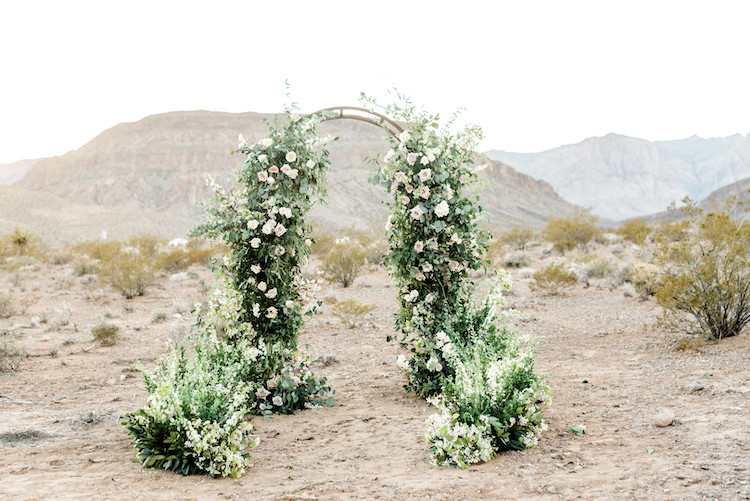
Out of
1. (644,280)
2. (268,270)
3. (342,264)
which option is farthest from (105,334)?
(644,280)

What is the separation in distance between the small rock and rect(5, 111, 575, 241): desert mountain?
176 feet

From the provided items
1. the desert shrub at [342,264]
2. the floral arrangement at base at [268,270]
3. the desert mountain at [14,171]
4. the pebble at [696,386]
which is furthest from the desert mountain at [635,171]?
the floral arrangement at base at [268,270]

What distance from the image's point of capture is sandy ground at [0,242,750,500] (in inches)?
160

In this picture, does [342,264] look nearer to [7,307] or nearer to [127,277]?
[127,277]

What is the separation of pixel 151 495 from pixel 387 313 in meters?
9.23

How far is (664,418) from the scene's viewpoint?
503 centimetres

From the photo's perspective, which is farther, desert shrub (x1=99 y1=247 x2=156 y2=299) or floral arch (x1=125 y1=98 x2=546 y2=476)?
desert shrub (x1=99 y1=247 x2=156 y2=299)

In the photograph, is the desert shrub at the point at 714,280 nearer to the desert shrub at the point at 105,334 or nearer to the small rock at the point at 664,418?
the small rock at the point at 664,418

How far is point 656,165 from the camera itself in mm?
183625

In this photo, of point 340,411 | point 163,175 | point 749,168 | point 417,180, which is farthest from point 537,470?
point 749,168

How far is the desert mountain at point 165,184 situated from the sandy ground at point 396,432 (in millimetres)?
49333

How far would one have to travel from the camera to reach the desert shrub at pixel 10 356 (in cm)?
839

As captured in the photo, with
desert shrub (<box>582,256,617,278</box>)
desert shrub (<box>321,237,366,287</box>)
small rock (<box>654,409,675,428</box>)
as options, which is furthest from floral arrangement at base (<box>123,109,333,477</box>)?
desert shrub (<box>582,256,617,278</box>)

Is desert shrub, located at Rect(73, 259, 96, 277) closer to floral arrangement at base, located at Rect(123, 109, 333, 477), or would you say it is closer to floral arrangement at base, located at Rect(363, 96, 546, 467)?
floral arrangement at base, located at Rect(123, 109, 333, 477)
